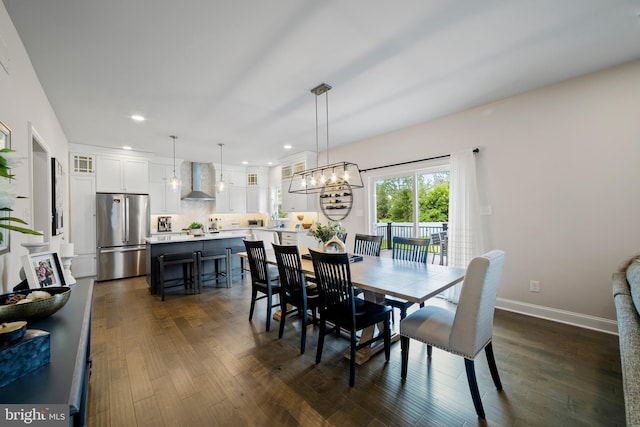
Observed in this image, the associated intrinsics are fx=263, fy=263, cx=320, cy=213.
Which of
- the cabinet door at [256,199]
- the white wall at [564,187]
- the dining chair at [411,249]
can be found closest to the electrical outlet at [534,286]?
the white wall at [564,187]

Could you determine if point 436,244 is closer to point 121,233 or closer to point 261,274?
point 261,274

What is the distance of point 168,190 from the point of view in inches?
250

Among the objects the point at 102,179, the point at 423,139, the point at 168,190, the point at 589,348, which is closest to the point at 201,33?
the point at 423,139

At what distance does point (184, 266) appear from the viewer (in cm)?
471

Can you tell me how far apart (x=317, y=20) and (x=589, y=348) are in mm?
3696

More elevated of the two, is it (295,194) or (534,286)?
(295,194)

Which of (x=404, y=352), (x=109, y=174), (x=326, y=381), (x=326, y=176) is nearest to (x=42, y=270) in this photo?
(x=326, y=381)

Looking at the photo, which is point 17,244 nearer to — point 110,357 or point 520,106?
point 110,357

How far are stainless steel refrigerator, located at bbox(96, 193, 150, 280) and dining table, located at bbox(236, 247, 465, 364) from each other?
4104mm

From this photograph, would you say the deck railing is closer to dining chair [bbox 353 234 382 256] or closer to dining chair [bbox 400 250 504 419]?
dining chair [bbox 353 234 382 256]

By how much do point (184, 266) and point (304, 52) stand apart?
13.4ft

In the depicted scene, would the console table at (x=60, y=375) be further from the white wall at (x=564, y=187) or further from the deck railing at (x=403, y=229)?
the deck railing at (x=403, y=229)

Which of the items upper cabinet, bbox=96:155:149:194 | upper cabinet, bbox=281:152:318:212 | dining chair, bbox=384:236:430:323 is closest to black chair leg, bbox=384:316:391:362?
dining chair, bbox=384:236:430:323

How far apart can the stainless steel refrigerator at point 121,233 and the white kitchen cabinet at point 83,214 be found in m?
0.15
